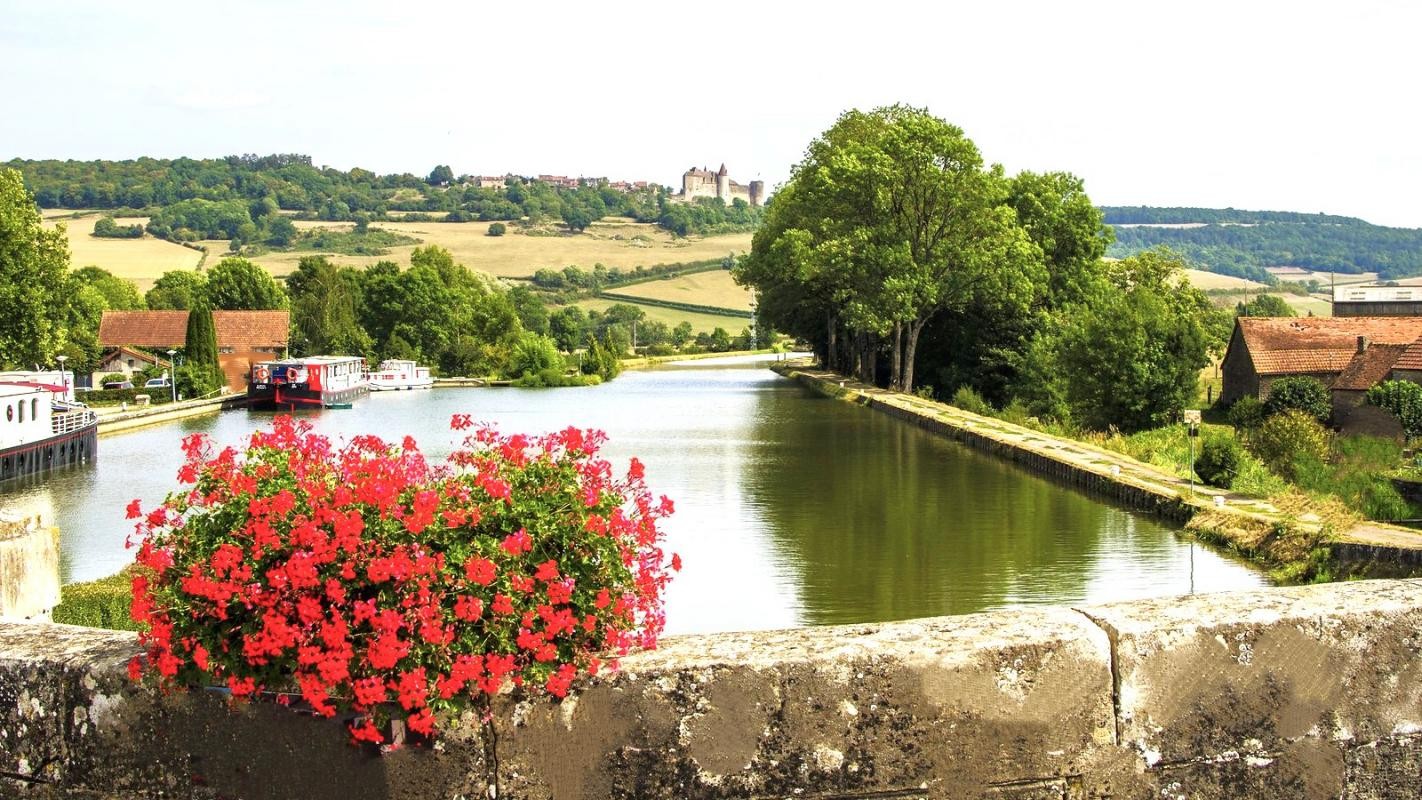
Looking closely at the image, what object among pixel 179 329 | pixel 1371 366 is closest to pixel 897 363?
pixel 1371 366

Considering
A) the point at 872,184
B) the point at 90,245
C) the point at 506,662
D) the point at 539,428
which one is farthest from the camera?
the point at 90,245

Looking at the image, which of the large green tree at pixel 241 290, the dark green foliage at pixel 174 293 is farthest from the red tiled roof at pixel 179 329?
the dark green foliage at pixel 174 293

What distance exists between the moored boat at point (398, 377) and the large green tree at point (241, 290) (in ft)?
47.1

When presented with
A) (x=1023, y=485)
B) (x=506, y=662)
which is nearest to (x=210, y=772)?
(x=506, y=662)

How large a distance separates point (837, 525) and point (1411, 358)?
17748mm

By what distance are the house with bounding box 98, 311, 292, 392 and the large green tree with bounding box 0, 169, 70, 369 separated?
2694 cm

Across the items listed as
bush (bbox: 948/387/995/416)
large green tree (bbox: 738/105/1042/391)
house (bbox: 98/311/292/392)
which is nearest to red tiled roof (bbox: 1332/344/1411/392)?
bush (bbox: 948/387/995/416)

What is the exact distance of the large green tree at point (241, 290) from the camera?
92750mm

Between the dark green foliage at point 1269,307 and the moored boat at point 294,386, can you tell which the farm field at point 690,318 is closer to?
the dark green foliage at point 1269,307

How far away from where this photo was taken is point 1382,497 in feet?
69.4

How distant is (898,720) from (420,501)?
1452 mm

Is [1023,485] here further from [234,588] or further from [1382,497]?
[234,588]

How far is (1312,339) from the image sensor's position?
46156 millimetres

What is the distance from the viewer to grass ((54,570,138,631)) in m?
13.4
